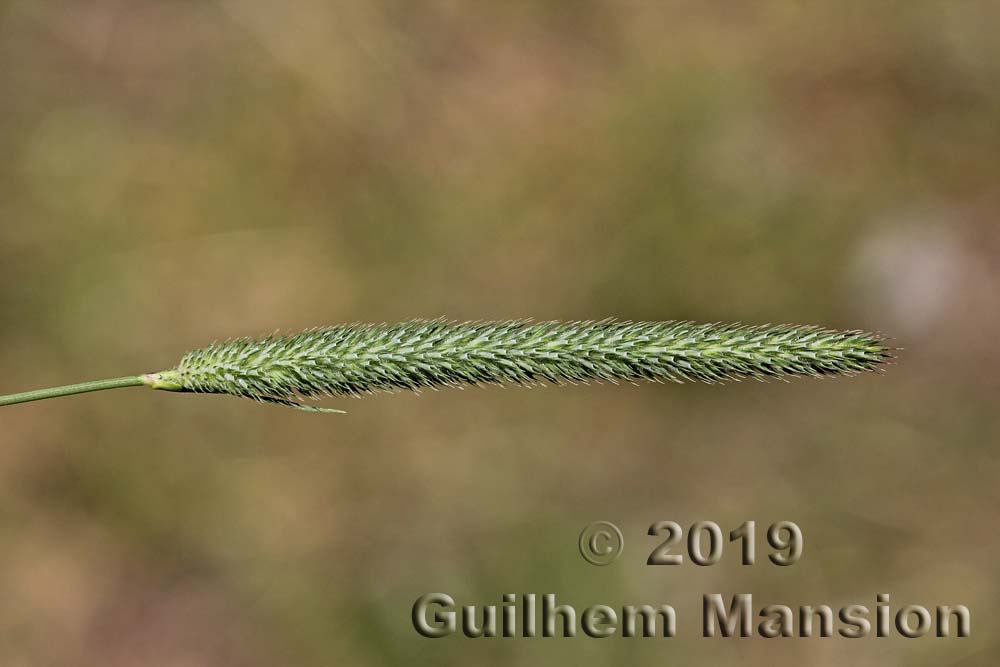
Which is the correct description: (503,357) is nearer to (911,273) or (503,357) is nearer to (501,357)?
(501,357)

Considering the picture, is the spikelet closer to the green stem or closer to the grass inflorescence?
the grass inflorescence

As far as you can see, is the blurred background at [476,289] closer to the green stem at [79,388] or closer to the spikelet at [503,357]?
the spikelet at [503,357]

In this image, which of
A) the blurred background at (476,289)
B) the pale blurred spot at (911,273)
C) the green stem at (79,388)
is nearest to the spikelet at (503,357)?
the green stem at (79,388)

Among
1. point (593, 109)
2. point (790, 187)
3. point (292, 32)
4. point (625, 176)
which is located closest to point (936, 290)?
point (790, 187)

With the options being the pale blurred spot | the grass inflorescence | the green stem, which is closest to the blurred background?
the pale blurred spot

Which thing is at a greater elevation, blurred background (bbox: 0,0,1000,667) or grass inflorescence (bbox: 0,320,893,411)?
blurred background (bbox: 0,0,1000,667)

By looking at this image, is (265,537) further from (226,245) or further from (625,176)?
(625,176)

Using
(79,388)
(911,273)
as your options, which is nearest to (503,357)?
(79,388)
